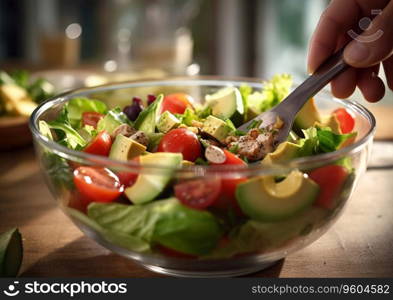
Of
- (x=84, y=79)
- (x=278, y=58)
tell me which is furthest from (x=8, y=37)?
(x=84, y=79)

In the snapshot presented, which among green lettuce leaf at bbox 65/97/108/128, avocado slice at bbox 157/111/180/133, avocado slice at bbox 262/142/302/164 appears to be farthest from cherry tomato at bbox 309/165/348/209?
green lettuce leaf at bbox 65/97/108/128

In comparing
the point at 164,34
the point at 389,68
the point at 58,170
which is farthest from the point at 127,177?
the point at 164,34

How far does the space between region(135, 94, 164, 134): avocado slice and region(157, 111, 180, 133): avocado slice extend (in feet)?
0.11

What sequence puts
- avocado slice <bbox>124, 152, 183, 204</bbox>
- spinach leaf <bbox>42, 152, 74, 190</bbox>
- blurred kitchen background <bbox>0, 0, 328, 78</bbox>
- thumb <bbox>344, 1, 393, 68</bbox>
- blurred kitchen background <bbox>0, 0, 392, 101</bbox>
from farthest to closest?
blurred kitchen background <bbox>0, 0, 328, 78</bbox> < blurred kitchen background <bbox>0, 0, 392, 101</bbox> < thumb <bbox>344, 1, 393, 68</bbox> < spinach leaf <bbox>42, 152, 74, 190</bbox> < avocado slice <bbox>124, 152, 183, 204</bbox>

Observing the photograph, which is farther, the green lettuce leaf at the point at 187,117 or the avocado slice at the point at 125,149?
the green lettuce leaf at the point at 187,117

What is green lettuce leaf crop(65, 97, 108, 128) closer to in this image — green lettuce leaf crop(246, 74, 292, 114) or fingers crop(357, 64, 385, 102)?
green lettuce leaf crop(246, 74, 292, 114)

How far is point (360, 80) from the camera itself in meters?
1.29

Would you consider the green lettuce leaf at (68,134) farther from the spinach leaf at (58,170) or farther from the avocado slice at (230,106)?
the avocado slice at (230,106)

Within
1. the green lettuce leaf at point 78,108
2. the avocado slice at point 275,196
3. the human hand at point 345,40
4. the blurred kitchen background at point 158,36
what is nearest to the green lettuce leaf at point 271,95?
the human hand at point 345,40

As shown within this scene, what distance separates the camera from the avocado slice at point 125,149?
995 millimetres

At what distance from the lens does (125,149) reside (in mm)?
998

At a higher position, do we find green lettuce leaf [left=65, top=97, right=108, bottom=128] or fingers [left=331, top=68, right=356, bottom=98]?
fingers [left=331, top=68, right=356, bottom=98]

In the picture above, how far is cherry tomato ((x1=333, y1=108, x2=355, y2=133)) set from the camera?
121 cm

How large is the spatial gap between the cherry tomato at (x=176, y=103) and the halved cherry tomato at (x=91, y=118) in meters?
0.15
